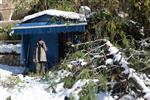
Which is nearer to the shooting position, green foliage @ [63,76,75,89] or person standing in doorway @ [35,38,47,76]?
green foliage @ [63,76,75,89]

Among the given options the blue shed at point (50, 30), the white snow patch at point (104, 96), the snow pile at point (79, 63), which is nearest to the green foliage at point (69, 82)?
the snow pile at point (79, 63)

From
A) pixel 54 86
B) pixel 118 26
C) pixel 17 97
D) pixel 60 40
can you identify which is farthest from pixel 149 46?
pixel 60 40

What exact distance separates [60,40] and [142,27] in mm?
4552

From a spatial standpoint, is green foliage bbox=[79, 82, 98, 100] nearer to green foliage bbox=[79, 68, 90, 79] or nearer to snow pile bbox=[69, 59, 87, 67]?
green foliage bbox=[79, 68, 90, 79]

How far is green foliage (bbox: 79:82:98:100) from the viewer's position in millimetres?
9570

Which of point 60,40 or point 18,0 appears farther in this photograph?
point 18,0

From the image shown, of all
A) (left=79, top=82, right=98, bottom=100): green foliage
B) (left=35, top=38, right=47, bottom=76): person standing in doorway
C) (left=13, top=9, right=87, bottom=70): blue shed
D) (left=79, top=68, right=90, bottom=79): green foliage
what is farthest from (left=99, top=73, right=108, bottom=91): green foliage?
(left=35, top=38, right=47, bottom=76): person standing in doorway

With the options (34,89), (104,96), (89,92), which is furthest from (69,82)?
(34,89)

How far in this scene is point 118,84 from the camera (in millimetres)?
10070

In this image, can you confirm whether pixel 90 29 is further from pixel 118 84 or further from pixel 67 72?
pixel 118 84

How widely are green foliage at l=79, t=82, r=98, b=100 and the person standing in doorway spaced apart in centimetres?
624

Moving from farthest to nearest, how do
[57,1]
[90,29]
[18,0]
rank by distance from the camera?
[18,0] → [57,1] → [90,29]

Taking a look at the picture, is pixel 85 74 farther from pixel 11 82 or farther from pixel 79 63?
pixel 11 82

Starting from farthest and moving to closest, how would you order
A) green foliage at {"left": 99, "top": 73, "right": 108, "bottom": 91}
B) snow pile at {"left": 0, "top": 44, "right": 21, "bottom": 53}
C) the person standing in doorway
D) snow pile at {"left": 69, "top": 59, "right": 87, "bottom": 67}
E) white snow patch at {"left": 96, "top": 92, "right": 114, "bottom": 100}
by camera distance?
snow pile at {"left": 0, "top": 44, "right": 21, "bottom": 53} → the person standing in doorway → snow pile at {"left": 69, "top": 59, "right": 87, "bottom": 67} → white snow patch at {"left": 96, "top": 92, "right": 114, "bottom": 100} → green foliage at {"left": 99, "top": 73, "right": 108, "bottom": 91}
